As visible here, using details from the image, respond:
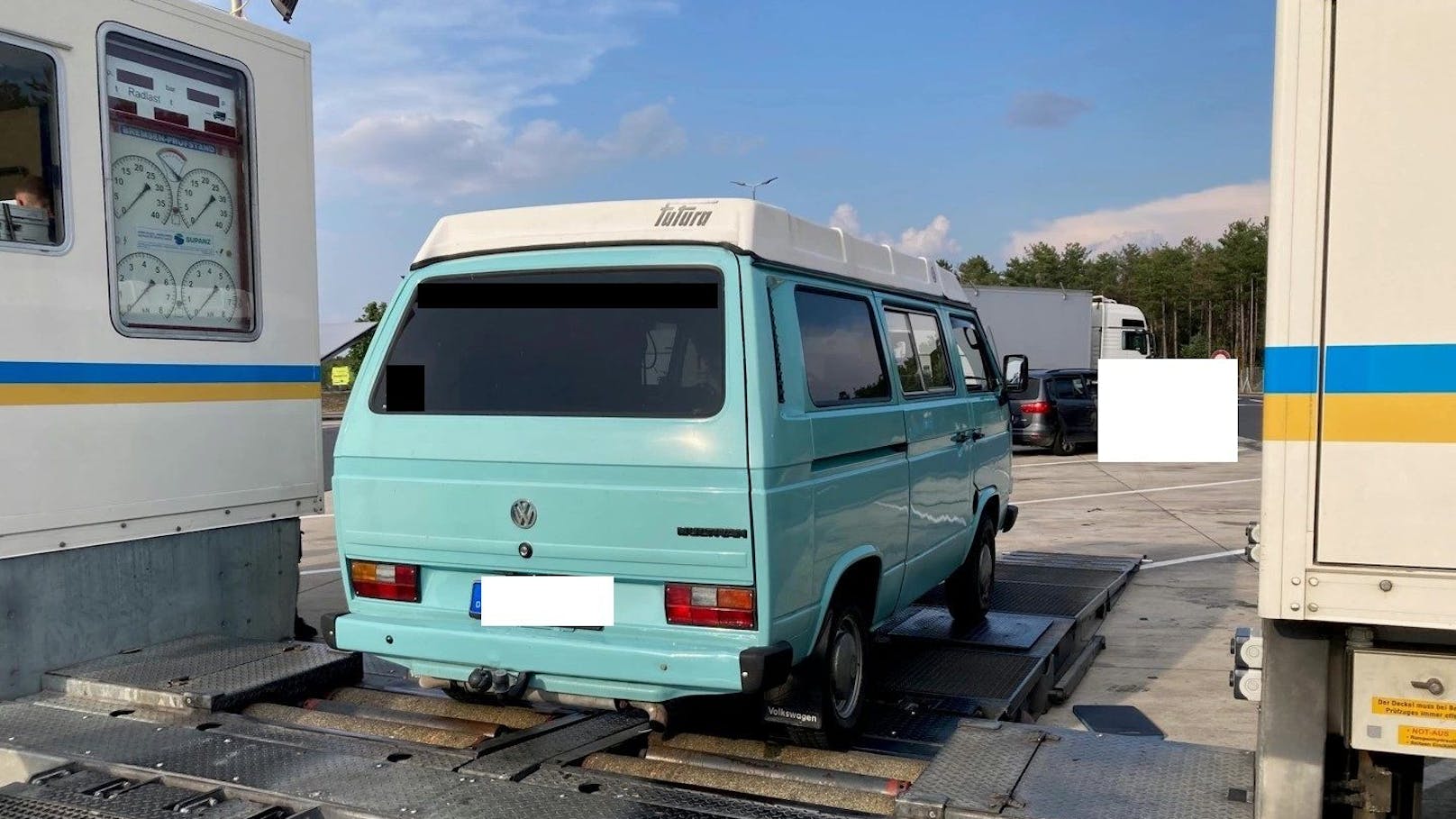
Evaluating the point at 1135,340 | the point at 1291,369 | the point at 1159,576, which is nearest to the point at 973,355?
the point at 1159,576

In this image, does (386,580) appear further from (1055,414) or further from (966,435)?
(1055,414)

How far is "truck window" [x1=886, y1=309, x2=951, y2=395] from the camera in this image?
550 centimetres

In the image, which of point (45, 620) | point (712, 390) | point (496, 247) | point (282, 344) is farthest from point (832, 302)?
Result: point (45, 620)

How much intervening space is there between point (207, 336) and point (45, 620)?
1.48 meters

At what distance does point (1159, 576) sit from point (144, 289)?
7.69m

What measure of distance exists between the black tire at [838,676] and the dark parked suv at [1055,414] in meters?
17.4

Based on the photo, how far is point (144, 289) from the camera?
5383mm

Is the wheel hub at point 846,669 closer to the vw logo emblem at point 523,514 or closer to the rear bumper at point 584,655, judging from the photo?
the rear bumper at point 584,655

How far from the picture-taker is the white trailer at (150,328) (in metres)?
4.85

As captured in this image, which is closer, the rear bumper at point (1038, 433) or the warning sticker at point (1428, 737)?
the warning sticker at point (1428, 737)

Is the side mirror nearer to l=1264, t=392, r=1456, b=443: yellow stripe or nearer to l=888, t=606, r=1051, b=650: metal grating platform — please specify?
l=888, t=606, r=1051, b=650: metal grating platform

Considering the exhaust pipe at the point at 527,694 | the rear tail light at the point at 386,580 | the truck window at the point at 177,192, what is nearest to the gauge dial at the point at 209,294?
the truck window at the point at 177,192

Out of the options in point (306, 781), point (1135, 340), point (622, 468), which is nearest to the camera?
point (306, 781)

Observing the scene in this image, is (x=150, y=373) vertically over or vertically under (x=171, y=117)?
under
